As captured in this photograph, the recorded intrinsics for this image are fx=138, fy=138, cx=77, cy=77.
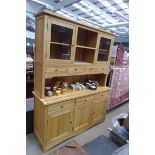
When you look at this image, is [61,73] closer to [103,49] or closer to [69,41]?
[69,41]

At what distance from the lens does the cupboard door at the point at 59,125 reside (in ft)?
6.31

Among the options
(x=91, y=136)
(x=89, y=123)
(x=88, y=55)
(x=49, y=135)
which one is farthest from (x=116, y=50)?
(x=49, y=135)

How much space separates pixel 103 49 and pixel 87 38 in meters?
0.36

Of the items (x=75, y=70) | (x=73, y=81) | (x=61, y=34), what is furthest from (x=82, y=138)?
(x=61, y=34)

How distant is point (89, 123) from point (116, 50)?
1.87m

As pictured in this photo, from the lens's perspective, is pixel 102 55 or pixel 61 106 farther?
pixel 102 55

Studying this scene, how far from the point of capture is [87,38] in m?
2.55

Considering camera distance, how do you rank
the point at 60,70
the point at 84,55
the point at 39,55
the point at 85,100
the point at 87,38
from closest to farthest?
the point at 39,55 → the point at 60,70 → the point at 85,100 → the point at 87,38 → the point at 84,55

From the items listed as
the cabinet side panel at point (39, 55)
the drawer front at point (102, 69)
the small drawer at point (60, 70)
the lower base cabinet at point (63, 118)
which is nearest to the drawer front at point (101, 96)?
the lower base cabinet at point (63, 118)

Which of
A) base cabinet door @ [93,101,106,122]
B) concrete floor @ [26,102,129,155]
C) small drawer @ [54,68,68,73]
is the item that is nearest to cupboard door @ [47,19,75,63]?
small drawer @ [54,68,68,73]
